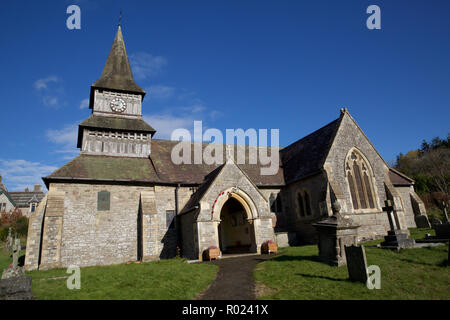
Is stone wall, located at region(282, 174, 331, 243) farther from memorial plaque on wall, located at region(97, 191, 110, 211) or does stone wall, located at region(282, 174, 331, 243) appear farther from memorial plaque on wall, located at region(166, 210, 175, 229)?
memorial plaque on wall, located at region(97, 191, 110, 211)

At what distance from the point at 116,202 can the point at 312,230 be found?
15.1 metres

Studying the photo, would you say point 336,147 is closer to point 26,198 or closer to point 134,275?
point 134,275

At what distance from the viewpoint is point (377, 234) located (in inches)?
763

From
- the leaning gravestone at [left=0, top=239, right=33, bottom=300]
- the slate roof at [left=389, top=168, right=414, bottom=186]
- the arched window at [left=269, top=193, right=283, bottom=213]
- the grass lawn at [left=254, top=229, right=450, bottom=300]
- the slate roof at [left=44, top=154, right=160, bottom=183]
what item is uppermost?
the slate roof at [left=44, top=154, right=160, bottom=183]

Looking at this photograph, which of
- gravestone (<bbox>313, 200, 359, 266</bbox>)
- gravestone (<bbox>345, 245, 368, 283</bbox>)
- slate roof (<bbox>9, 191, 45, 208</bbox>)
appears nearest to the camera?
gravestone (<bbox>345, 245, 368, 283</bbox>)

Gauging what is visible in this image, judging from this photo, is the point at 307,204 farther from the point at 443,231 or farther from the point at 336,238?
the point at 336,238

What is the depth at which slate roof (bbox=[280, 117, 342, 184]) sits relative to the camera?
68.6ft

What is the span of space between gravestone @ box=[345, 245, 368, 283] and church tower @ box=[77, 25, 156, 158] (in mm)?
19557

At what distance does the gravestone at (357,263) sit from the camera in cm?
774

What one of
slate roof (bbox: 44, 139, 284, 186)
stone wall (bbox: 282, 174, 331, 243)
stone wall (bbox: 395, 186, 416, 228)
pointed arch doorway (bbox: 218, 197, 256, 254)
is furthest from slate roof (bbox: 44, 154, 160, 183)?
stone wall (bbox: 395, 186, 416, 228)

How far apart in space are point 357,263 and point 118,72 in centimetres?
2727

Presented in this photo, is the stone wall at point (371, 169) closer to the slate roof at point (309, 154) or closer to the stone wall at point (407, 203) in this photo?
the slate roof at point (309, 154)
